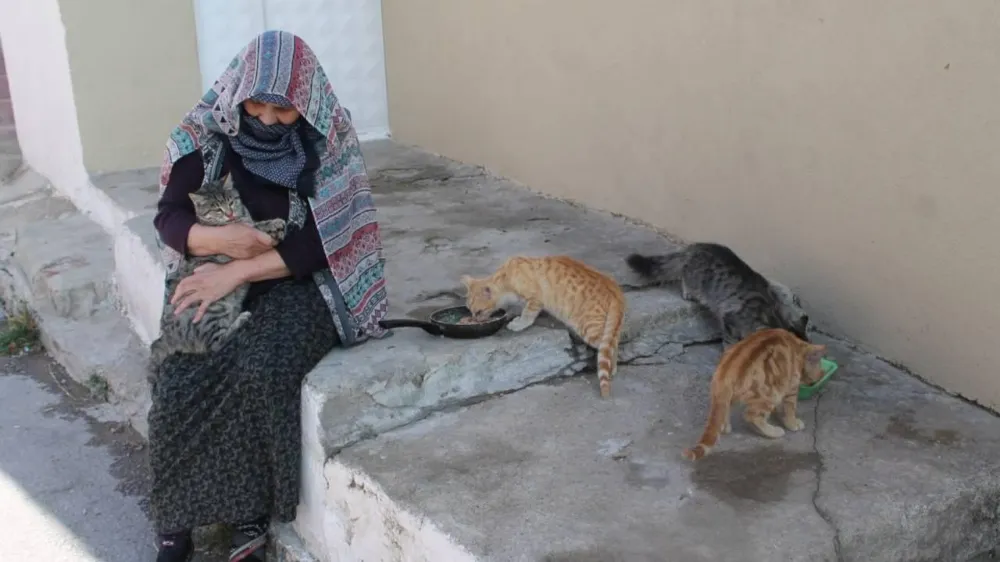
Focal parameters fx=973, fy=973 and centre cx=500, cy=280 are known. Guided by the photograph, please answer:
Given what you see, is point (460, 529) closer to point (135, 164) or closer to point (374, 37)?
point (135, 164)

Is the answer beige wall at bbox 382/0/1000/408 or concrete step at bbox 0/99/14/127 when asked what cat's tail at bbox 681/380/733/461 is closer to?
beige wall at bbox 382/0/1000/408

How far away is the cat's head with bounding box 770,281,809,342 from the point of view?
3.37 metres

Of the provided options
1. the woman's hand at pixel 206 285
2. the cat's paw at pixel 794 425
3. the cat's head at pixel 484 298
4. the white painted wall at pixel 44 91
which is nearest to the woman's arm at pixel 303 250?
the woman's hand at pixel 206 285

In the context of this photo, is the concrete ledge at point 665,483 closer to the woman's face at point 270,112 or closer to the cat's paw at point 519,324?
the cat's paw at point 519,324

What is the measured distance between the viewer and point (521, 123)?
5.39 metres

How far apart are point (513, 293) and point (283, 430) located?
90 centimetres

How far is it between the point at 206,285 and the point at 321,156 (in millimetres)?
532

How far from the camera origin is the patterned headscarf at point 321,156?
9.33 feet

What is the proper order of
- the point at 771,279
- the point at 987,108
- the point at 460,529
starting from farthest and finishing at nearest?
the point at 771,279 < the point at 987,108 < the point at 460,529

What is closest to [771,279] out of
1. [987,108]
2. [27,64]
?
[987,108]

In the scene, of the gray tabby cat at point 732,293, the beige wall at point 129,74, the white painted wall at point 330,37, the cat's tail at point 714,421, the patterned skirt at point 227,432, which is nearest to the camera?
the cat's tail at point 714,421

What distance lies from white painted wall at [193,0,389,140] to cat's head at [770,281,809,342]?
3697mm

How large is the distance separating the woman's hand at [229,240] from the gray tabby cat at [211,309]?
20 mm

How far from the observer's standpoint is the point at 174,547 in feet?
9.63
